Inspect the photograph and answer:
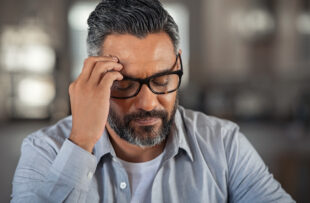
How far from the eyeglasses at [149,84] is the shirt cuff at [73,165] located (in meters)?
0.19

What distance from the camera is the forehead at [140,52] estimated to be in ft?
3.53

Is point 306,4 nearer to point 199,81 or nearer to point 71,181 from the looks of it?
point 199,81

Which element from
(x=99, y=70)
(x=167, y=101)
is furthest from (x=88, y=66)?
(x=167, y=101)

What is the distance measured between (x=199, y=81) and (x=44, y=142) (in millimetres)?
4053

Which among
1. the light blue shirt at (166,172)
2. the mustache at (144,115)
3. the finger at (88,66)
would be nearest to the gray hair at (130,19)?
the finger at (88,66)

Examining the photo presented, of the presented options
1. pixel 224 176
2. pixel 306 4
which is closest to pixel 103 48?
pixel 224 176

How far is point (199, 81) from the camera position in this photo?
5082mm

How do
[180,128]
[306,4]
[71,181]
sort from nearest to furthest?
[71,181]
[180,128]
[306,4]

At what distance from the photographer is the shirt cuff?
3.34 feet

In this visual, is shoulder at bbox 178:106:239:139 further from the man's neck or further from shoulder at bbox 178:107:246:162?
the man's neck

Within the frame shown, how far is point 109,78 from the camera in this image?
1024mm

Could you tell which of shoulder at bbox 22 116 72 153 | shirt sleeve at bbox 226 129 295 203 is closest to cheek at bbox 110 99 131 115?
shoulder at bbox 22 116 72 153

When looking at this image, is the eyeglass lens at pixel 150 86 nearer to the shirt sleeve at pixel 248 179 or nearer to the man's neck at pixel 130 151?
the man's neck at pixel 130 151

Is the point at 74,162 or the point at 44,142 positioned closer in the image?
the point at 74,162
